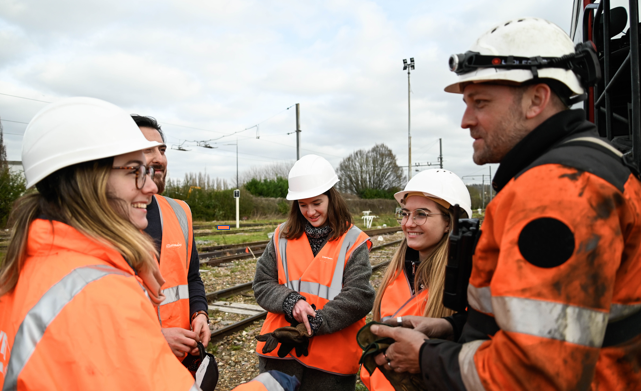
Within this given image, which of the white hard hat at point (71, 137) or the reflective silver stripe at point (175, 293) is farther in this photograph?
the reflective silver stripe at point (175, 293)

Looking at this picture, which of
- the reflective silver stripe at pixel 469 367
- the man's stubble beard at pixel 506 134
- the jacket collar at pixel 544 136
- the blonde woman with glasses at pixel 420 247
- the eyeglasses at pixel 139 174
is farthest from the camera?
the blonde woman with glasses at pixel 420 247

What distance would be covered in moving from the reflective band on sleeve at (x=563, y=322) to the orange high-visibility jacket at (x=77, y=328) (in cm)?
113

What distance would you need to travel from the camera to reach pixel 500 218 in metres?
1.36

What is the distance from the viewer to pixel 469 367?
1.32 meters

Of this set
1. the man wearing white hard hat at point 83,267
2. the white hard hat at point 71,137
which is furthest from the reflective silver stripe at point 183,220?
the white hard hat at point 71,137

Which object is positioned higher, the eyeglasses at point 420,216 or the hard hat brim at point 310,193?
the hard hat brim at point 310,193

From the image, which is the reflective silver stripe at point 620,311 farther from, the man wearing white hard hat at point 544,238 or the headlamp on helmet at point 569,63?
the headlamp on helmet at point 569,63

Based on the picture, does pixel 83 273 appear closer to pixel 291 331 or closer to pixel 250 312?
pixel 291 331

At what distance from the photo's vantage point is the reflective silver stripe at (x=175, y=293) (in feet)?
9.00

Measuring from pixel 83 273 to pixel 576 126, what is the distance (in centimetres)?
187

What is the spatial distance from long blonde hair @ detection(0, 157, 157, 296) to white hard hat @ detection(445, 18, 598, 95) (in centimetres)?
154

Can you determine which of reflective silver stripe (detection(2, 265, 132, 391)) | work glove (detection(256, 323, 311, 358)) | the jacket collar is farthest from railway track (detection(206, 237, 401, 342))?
the jacket collar

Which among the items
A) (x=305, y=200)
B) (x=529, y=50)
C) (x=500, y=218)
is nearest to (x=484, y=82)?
(x=529, y=50)

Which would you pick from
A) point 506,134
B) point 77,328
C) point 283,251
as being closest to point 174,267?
point 283,251
